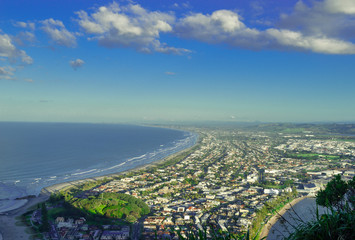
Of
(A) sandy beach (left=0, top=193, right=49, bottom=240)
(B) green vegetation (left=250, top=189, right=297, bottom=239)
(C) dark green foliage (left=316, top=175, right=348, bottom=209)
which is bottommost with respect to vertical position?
(A) sandy beach (left=0, top=193, right=49, bottom=240)

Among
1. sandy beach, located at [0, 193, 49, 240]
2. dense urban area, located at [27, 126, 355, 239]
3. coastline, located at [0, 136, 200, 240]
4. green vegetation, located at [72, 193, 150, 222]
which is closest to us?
sandy beach, located at [0, 193, 49, 240]

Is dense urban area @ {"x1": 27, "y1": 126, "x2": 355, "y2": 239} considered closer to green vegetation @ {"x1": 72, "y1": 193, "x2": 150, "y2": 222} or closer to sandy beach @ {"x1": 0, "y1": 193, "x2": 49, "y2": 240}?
green vegetation @ {"x1": 72, "y1": 193, "x2": 150, "y2": 222}

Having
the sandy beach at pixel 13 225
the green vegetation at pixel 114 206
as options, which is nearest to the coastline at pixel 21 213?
the sandy beach at pixel 13 225

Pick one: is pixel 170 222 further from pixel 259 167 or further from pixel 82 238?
pixel 259 167

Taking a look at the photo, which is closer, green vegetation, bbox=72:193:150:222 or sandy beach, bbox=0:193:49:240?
sandy beach, bbox=0:193:49:240

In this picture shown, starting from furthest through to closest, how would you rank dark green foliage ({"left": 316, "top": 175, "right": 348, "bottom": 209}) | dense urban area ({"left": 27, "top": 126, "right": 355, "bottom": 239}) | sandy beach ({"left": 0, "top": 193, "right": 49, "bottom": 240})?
dense urban area ({"left": 27, "top": 126, "right": 355, "bottom": 239}) < sandy beach ({"left": 0, "top": 193, "right": 49, "bottom": 240}) < dark green foliage ({"left": 316, "top": 175, "right": 348, "bottom": 209})

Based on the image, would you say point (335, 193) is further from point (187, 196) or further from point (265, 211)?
point (187, 196)

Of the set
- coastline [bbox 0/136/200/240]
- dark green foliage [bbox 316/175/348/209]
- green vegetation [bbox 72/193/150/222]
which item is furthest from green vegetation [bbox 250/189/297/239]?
coastline [bbox 0/136/200/240]

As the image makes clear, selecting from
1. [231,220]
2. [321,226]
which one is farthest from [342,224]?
[231,220]

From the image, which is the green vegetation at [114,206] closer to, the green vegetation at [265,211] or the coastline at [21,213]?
the coastline at [21,213]
